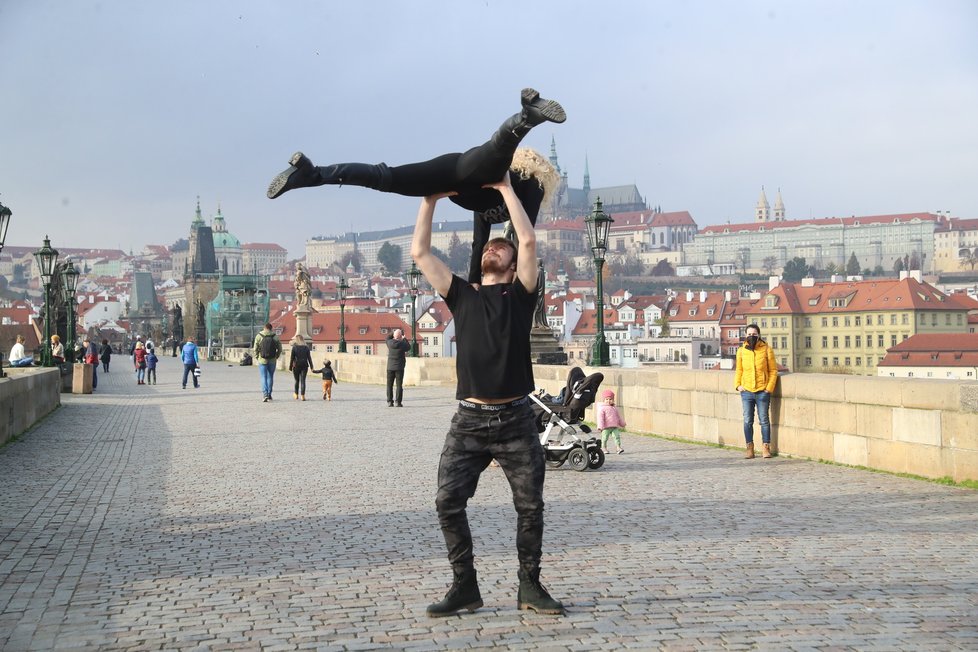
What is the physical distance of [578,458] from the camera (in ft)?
36.7

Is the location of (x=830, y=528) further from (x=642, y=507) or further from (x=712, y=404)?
(x=712, y=404)

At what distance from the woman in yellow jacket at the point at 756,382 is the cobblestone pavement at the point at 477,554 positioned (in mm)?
363

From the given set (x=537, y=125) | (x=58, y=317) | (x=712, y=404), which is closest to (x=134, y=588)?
(x=537, y=125)

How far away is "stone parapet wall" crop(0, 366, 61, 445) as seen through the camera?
1427 cm

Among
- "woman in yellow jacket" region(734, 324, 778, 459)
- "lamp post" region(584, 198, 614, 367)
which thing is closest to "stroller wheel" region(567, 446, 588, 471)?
"woman in yellow jacket" region(734, 324, 778, 459)

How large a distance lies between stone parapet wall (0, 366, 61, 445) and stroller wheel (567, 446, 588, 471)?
6986mm

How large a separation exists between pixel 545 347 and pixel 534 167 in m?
20.3

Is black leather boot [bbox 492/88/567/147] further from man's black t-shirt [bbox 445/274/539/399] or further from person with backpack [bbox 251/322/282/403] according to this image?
person with backpack [bbox 251/322/282/403]

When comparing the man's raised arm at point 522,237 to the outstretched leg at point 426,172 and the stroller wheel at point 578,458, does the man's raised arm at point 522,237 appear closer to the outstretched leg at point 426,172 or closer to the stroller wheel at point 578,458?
the outstretched leg at point 426,172

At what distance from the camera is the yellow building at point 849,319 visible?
242 feet

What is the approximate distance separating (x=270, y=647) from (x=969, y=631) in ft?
9.16

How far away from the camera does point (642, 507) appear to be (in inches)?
340

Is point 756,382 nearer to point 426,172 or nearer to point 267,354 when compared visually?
point 426,172

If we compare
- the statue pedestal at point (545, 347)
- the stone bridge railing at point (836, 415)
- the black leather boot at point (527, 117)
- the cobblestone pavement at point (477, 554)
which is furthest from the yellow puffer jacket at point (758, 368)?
the statue pedestal at point (545, 347)
